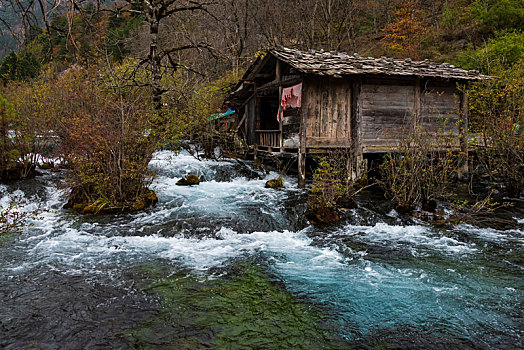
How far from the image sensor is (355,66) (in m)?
11.7

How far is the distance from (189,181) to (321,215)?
20.3ft

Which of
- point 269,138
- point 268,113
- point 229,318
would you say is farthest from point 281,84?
point 229,318

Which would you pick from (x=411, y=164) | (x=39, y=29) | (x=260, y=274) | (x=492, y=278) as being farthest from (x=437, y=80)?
(x=39, y=29)

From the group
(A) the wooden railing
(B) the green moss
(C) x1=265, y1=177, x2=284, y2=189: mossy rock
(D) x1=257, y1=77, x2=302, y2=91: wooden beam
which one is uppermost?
(D) x1=257, y1=77, x2=302, y2=91: wooden beam

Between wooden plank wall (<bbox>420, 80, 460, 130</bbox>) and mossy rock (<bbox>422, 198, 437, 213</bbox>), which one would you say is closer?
mossy rock (<bbox>422, 198, 437, 213</bbox>)

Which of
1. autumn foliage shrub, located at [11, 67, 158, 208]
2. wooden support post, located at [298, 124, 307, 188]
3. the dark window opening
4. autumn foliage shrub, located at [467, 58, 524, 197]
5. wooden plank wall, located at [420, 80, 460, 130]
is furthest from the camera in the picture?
the dark window opening

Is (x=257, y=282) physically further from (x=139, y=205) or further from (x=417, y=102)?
(x=417, y=102)

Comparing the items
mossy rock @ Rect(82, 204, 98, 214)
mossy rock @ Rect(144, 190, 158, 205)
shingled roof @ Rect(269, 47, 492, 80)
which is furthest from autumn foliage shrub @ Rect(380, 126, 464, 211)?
mossy rock @ Rect(82, 204, 98, 214)

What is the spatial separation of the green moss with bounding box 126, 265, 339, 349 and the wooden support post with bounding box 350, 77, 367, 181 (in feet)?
25.3

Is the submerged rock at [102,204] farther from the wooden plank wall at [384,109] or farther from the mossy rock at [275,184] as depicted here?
the wooden plank wall at [384,109]

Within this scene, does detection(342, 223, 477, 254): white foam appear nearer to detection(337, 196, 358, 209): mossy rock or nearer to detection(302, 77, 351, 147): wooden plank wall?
detection(337, 196, 358, 209): mossy rock

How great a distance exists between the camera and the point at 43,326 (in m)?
4.33

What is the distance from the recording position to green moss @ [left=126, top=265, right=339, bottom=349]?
407 cm

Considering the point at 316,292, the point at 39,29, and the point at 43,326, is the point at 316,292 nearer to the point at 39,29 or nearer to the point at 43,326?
the point at 43,326
